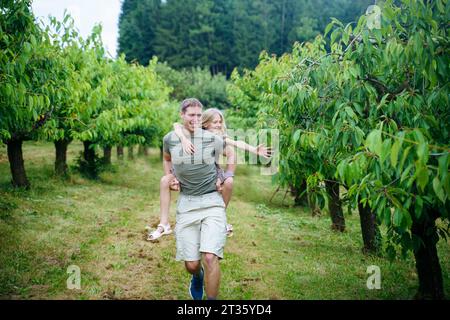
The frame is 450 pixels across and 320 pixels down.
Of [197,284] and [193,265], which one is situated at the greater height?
[193,265]

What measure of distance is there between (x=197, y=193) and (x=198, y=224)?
14.9 inches

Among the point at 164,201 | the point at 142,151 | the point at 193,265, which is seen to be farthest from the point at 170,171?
the point at 142,151

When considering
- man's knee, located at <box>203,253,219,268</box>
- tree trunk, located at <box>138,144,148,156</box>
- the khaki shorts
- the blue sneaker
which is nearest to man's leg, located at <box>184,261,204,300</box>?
the blue sneaker

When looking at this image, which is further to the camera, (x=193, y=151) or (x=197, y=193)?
(x=197, y=193)

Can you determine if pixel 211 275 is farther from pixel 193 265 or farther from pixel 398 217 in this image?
pixel 398 217

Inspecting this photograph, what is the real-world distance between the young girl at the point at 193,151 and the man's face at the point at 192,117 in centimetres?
12

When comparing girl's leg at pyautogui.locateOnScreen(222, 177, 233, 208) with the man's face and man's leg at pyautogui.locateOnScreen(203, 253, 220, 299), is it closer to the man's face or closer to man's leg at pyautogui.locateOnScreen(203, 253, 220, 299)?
the man's face

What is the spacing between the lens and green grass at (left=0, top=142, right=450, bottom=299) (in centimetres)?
627

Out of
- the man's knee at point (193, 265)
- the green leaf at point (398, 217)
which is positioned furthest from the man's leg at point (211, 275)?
the green leaf at point (398, 217)

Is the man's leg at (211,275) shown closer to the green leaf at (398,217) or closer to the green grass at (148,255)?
the green grass at (148,255)

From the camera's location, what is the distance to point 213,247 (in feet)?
15.3

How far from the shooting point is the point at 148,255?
26.3 feet

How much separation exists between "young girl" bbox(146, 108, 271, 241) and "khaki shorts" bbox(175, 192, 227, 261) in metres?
0.31

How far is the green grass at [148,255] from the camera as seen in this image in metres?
6.27
